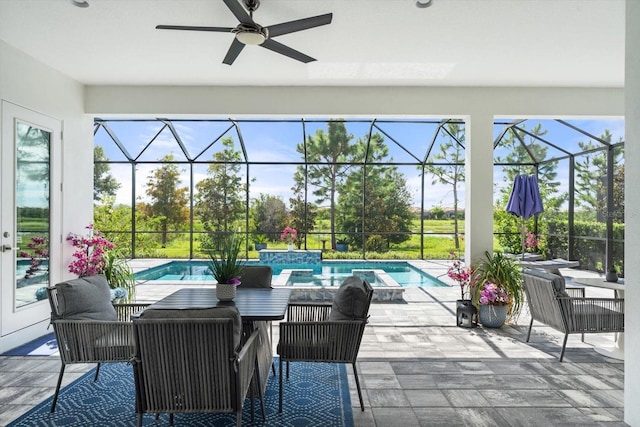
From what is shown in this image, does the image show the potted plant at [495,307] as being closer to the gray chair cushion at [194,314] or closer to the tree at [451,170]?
the gray chair cushion at [194,314]

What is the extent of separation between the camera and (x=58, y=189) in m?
4.71

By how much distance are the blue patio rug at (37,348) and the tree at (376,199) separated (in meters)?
8.73

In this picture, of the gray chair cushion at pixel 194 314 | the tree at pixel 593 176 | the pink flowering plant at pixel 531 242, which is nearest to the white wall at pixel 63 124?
the gray chair cushion at pixel 194 314

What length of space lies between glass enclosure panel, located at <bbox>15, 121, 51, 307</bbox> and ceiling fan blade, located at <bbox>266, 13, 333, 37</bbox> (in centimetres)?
300

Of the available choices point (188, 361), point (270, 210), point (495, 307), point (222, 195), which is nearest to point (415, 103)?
point (495, 307)

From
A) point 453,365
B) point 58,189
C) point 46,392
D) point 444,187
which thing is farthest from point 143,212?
point 453,365

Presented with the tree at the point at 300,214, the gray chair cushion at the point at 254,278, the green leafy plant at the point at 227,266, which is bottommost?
the gray chair cushion at the point at 254,278

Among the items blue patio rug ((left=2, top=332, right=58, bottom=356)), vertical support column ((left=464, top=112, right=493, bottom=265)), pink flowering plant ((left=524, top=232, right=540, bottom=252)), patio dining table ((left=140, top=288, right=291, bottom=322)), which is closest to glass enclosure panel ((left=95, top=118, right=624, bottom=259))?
pink flowering plant ((left=524, top=232, right=540, bottom=252))

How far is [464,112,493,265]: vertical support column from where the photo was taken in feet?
16.8

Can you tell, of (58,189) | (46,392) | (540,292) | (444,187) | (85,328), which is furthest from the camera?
(444,187)

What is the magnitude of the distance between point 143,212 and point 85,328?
10346 millimetres

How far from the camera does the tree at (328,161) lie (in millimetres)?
11836

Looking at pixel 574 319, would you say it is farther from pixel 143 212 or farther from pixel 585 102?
pixel 143 212

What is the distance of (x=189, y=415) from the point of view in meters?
2.62
